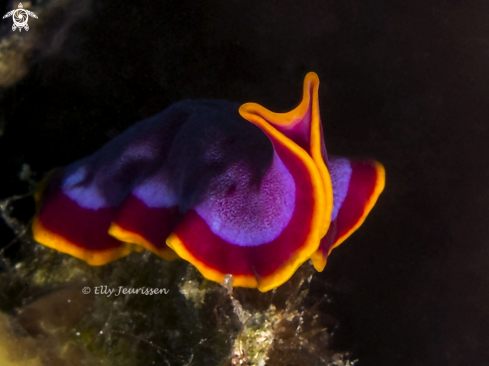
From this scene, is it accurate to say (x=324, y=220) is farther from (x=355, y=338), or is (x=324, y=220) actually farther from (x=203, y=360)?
(x=355, y=338)

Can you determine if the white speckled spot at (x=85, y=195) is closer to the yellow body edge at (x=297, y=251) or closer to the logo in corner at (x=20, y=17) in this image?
the yellow body edge at (x=297, y=251)

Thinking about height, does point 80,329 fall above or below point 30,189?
below

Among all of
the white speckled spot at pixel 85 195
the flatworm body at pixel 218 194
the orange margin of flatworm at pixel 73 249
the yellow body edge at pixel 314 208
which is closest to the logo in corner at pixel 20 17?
the flatworm body at pixel 218 194

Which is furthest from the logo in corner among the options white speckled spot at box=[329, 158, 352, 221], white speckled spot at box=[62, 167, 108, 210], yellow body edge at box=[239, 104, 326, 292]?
white speckled spot at box=[329, 158, 352, 221]

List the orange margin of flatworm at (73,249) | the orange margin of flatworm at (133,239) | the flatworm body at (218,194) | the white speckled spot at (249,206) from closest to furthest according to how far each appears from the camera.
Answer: the flatworm body at (218,194) → the white speckled spot at (249,206) → the orange margin of flatworm at (133,239) → the orange margin of flatworm at (73,249)

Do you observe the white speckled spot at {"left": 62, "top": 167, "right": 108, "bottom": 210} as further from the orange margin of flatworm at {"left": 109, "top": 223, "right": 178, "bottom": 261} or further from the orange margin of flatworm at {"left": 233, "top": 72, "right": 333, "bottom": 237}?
the orange margin of flatworm at {"left": 233, "top": 72, "right": 333, "bottom": 237}

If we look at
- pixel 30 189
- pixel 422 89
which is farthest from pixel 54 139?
pixel 422 89

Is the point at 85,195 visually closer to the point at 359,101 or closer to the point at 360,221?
the point at 360,221

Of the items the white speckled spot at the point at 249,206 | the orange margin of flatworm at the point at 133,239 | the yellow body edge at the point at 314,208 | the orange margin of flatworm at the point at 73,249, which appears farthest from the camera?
the orange margin of flatworm at the point at 73,249
